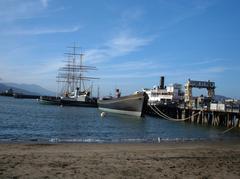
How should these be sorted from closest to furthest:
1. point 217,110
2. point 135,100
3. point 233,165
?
point 233,165, point 217,110, point 135,100

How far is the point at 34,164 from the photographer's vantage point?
1346 cm

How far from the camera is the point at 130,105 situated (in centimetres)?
6588

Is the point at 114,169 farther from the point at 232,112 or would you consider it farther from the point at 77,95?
the point at 77,95

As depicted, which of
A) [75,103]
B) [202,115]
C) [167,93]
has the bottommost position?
[202,115]

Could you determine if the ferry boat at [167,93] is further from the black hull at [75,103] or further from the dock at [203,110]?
the black hull at [75,103]

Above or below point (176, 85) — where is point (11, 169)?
below

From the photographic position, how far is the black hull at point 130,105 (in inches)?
2473

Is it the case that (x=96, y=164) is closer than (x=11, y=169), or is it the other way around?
(x=11, y=169)

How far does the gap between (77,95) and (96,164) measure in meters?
98.4

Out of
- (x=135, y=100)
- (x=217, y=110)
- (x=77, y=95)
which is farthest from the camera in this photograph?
(x=77, y=95)

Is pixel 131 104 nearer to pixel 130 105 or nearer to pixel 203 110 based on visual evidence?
pixel 130 105

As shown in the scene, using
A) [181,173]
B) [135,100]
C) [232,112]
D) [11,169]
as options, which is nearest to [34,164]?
[11,169]

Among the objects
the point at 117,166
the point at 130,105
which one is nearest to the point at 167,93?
the point at 130,105

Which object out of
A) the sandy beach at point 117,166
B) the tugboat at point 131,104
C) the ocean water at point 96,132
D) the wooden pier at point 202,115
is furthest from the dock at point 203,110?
the sandy beach at point 117,166
